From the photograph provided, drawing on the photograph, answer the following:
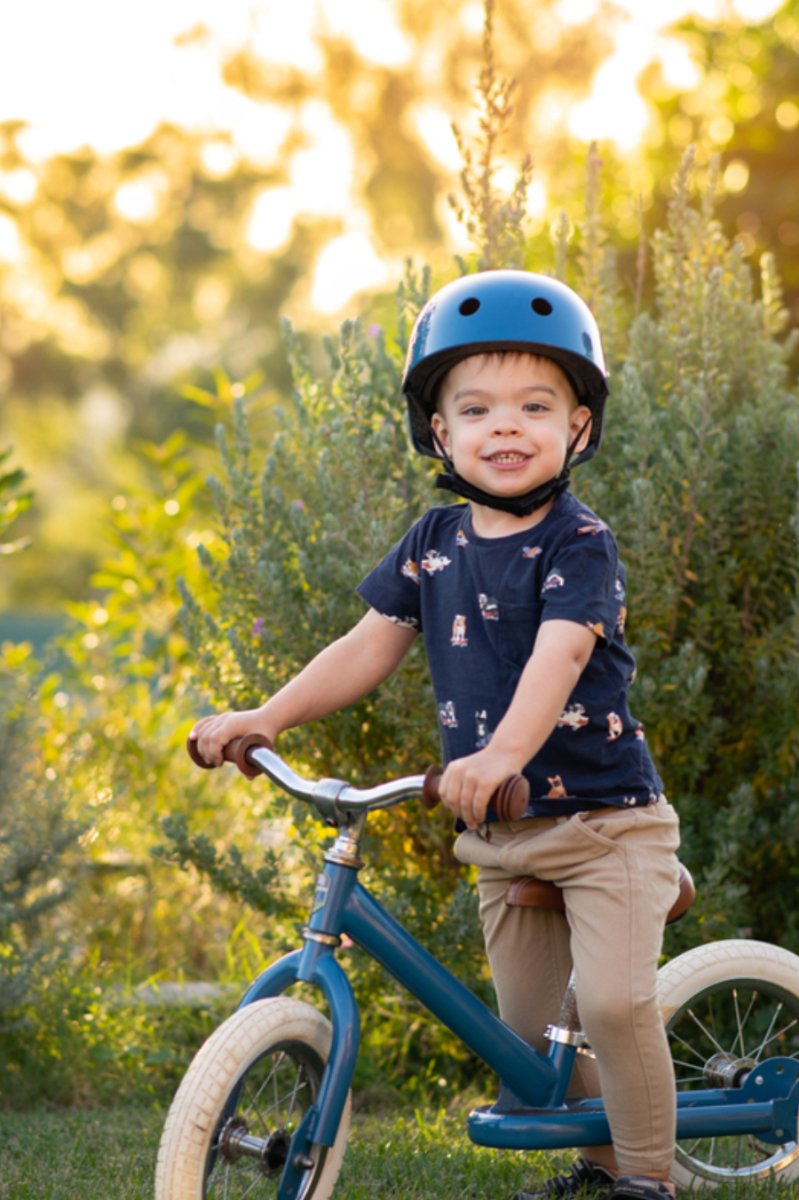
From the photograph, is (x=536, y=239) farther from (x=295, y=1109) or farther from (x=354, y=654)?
(x=295, y=1109)

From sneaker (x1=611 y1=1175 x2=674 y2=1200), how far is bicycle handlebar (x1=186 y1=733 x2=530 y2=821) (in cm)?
81

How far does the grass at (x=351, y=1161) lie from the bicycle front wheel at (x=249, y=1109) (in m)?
0.52

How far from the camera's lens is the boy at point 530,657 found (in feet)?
9.92

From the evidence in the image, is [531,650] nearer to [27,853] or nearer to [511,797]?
[511,797]

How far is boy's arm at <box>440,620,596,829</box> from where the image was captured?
259 cm

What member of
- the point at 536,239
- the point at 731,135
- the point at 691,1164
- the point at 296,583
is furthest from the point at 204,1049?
the point at 731,135

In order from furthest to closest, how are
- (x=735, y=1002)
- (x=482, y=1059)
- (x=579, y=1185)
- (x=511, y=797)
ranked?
(x=735, y=1002)
(x=579, y=1185)
(x=482, y=1059)
(x=511, y=797)

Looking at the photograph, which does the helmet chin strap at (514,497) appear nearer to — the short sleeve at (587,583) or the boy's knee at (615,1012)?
the short sleeve at (587,583)

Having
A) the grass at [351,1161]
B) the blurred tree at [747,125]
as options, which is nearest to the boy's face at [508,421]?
the grass at [351,1161]

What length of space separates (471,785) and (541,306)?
983 millimetres

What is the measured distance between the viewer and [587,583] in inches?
115

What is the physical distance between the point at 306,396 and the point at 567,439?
1.58 metres

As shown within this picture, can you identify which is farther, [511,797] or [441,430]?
[441,430]

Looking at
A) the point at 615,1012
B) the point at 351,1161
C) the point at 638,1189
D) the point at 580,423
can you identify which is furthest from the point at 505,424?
the point at 351,1161
